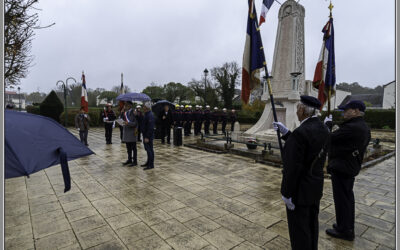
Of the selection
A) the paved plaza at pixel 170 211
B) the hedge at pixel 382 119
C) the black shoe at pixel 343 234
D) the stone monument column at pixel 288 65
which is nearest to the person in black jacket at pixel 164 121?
the stone monument column at pixel 288 65

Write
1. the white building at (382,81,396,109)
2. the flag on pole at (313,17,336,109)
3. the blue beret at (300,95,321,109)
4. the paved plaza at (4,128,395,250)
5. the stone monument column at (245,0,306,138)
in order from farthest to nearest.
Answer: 1. the white building at (382,81,396,109)
2. the stone monument column at (245,0,306,138)
3. the flag on pole at (313,17,336,109)
4. the paved plaza at (4,128,395,250)
5. the blue beret at (300,95,321,109)

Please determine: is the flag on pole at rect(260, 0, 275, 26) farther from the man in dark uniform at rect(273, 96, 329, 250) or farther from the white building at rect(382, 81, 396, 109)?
the white building at rect(382, 81, 396, 109)

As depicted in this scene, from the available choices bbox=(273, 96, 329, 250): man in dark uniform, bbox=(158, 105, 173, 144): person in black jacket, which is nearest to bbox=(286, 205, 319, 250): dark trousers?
bbox=(273, 96, 329, 250): man in dark uniform

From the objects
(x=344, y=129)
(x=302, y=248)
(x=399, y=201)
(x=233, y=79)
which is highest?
(x=233, y=79)

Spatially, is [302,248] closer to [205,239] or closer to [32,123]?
[205,239]

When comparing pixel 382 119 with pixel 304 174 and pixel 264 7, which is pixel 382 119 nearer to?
pixel 264 7

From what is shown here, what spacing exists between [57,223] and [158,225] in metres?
1.59

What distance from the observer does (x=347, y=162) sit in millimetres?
3008

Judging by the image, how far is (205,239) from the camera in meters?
2.95

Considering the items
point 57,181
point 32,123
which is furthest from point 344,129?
point 57,181

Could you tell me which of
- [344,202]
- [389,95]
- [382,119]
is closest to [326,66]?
[344,202]

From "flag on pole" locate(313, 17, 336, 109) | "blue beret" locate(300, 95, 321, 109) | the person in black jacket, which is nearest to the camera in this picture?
"blue beret" locate(300, 95, 321, 109)

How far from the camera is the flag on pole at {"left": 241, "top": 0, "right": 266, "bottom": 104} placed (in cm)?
370

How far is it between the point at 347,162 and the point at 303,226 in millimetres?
Result: 1300
